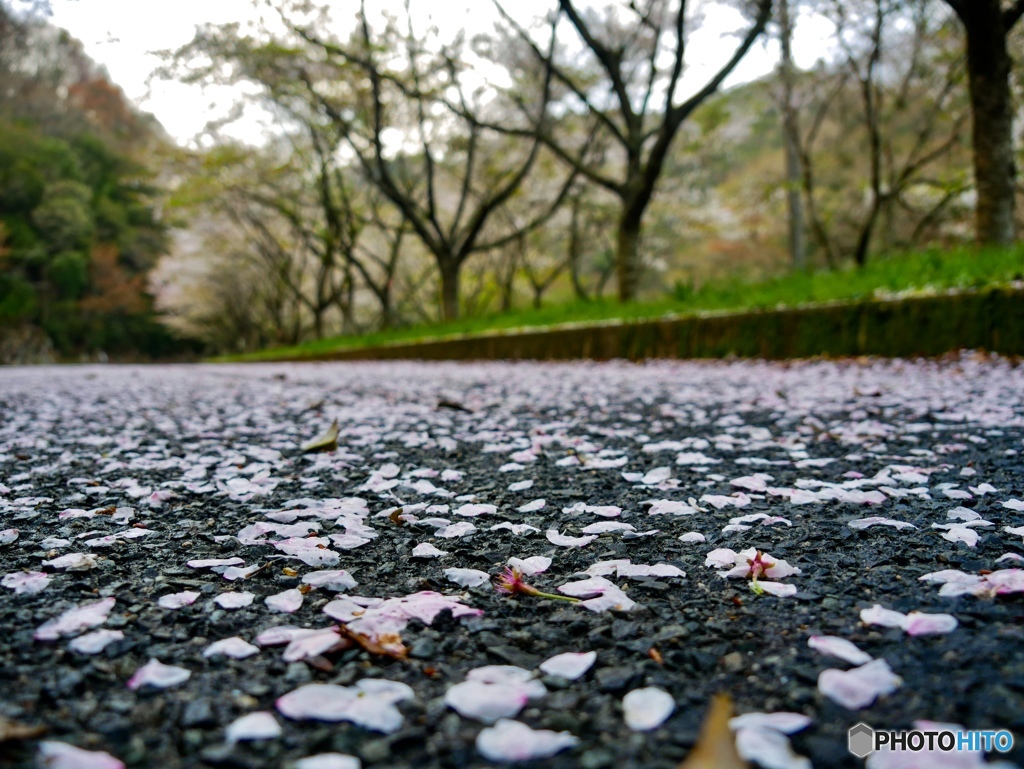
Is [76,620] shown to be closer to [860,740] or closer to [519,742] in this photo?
[519,742]

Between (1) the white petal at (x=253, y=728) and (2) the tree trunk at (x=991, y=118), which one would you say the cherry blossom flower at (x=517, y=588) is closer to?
(1) the white petal at (x=253, y=728)

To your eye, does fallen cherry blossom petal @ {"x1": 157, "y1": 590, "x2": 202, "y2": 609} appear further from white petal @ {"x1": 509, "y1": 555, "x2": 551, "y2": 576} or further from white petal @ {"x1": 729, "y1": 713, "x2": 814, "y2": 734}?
white petal @ {"x1": 729, "y1": 713, "x2": 814, "y2": 734}

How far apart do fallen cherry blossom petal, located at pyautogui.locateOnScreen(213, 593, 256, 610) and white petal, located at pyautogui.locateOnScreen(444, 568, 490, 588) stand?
39cm

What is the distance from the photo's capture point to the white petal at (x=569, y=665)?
97cm

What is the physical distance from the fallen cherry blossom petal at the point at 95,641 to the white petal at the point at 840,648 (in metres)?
1.14

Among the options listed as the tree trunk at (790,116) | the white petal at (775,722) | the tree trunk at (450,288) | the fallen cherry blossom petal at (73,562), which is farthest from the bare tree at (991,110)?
the tree trunk at (450,288)

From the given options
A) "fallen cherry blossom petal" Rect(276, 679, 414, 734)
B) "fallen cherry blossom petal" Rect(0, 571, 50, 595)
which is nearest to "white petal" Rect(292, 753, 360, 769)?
"fallen cherry blossom petal" Rect(276, 679, 414, 734)

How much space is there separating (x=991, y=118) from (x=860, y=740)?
8281mm

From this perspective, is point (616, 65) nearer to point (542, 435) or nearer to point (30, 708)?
point (542, 435)

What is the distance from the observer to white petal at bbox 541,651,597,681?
0.97 meters

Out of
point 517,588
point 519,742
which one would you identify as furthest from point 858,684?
point 517,588

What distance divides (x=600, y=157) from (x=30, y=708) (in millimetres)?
18450

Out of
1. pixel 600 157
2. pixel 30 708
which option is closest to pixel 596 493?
pixel 30 708

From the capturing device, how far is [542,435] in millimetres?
3021
